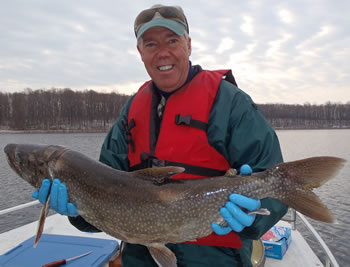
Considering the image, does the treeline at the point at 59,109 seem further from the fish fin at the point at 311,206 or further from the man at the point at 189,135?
the fish fin at the point at 311,206

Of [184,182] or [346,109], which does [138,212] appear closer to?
[184,182]

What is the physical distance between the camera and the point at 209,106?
2938mm

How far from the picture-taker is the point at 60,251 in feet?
14.2

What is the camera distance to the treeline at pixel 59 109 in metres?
80.4

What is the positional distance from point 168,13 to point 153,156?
5.00 ft

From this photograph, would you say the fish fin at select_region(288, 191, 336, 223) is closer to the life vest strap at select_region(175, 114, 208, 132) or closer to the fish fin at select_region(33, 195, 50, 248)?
the life vest strap at select_region(175, 114, 208, 132)

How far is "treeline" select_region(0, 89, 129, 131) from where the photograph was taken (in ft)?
264

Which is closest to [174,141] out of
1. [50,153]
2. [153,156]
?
[153,156]

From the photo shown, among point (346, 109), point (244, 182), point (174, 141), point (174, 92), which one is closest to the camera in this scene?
point (244, 182)

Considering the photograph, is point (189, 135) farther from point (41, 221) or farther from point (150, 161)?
point (41, 221)

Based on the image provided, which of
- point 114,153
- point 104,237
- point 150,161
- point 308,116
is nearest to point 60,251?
point 104,237

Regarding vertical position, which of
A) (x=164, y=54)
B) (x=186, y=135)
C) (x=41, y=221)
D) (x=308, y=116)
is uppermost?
(x=308, y=116)

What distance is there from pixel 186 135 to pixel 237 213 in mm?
939

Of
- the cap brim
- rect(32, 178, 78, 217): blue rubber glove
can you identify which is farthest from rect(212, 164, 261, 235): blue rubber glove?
the cap brim
